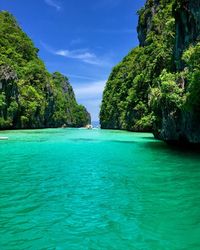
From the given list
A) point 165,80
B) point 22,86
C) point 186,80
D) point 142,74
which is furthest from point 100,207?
point 22,86

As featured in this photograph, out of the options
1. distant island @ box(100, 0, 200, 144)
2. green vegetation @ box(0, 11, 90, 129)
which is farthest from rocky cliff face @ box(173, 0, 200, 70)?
green vegetation @ box(0, 11, 90, 129)

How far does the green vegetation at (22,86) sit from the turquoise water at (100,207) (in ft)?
169

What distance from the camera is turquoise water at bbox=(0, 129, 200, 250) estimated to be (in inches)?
314

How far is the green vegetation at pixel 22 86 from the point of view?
69637 mm

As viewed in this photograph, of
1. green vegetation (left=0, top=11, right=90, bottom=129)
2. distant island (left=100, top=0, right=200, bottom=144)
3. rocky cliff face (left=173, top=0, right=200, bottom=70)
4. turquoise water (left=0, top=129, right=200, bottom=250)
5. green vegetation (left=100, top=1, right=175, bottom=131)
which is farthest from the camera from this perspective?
green vegetation (left=0, top=11, right=90, bottom=129)

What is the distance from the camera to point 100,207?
10.6 meters

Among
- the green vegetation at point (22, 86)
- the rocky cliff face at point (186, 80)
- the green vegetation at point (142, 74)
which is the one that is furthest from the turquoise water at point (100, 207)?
the green vegetation at point (22, 86)

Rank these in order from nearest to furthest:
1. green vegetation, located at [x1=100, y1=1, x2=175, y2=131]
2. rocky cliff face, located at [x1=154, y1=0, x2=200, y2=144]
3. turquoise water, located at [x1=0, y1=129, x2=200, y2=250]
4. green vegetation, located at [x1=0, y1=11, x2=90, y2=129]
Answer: turquoise water, located at [x1=0, y1=129, x2=200, y2=250]
rocky cliff face, located at [x1=154, y1=0, x2=200, y2=144]
green vegetation, located at [x1=100, y1=1, x2=175, y2=131]
green vegetation, located at [x1=0, y1=11, x2=90, y2=129]

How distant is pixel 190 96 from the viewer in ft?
77.3

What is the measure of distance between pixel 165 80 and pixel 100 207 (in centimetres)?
2072

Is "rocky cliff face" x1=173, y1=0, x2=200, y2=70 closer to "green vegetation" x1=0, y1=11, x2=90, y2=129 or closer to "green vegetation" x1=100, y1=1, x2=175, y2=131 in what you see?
"green vegetation" x1=100, y1=1, x2=175, y2=131

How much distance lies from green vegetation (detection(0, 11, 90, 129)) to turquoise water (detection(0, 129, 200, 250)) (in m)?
51.6

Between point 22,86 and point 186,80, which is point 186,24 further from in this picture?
point 22,86

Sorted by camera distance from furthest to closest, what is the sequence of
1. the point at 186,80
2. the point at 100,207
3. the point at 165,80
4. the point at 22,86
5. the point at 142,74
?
the point at 22,86, the point at 142,74, the point at 165,80, the point at 186,80, the point at 100,207
